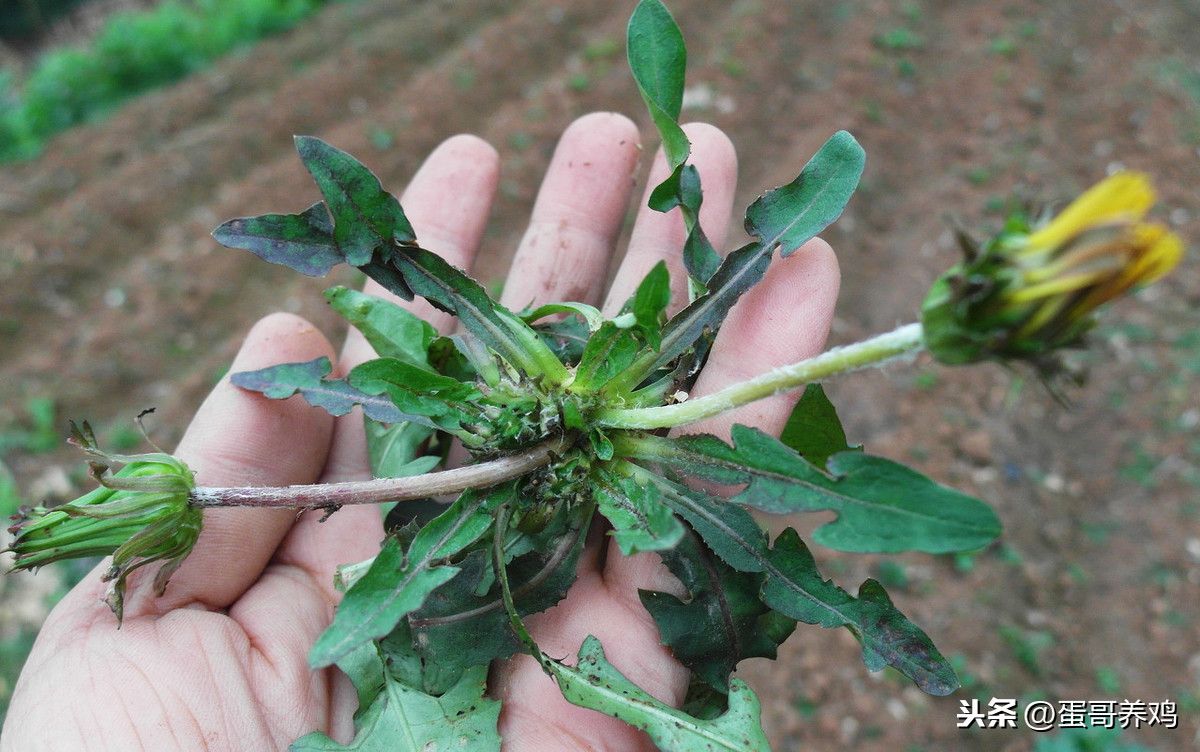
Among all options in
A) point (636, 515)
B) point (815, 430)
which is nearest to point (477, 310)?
point (636, 515)

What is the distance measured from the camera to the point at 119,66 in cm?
776

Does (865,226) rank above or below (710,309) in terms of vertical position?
below

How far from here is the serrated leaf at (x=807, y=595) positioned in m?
2.08

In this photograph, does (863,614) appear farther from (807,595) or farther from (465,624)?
(465,624)

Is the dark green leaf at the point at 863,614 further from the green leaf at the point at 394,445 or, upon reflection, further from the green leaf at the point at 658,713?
the green leaf at the point at 394,445

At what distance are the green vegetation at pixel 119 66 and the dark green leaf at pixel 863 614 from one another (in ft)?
24.8

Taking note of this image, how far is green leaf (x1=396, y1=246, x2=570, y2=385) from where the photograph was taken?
2322 millimetres

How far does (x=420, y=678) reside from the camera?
2.24 m

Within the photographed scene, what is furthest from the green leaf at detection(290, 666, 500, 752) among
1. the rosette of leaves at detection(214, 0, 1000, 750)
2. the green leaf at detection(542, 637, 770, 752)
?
the green leaf at detection(542, 637, 770, 752)

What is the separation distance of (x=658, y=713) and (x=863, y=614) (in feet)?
1.94

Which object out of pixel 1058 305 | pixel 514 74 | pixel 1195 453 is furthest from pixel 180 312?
pixel 1195 453

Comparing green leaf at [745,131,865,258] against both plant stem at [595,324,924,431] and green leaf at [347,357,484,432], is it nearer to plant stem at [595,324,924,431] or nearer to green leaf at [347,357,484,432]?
plant stem at [595,324,924,431]

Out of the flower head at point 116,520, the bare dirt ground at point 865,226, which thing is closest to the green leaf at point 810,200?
Answer: the flower head at point 116,520

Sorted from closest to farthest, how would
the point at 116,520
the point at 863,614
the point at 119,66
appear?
the point at 116,520 → the point at 863,614 → the point at 119,66
